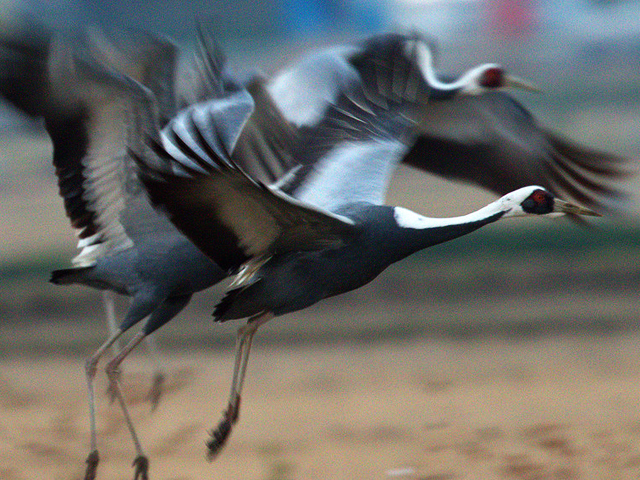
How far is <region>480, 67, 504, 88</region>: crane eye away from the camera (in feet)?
→ 25.8

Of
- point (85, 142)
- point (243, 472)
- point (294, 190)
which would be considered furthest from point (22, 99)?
point (243, 472)

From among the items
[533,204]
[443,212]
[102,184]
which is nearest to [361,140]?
[533,204]

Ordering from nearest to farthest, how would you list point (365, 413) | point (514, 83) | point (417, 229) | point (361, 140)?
point (417, 229) → point (361, 140) → point (365, 413) → point (514, 83)

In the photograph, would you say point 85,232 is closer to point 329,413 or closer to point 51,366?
point 329,413

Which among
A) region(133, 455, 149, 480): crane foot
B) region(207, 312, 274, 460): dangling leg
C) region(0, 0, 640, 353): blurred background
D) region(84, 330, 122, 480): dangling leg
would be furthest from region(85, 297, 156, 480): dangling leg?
region(0, 0, 640, 353): blurred background

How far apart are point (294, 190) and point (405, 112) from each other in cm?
88

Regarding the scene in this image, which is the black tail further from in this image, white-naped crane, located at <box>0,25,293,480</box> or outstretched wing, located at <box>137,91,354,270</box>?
outstretched wing, located at <box>137,91,354,270</box>

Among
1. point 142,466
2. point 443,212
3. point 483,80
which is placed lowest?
point 443,212

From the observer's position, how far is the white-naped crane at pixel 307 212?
458 cm

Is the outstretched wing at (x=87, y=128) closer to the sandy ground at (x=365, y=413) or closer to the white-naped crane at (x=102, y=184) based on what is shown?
the white-naped crane at (x=102, y=184)

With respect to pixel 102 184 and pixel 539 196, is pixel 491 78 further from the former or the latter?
pixel 102 184

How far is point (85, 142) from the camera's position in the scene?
5.79m

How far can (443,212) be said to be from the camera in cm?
1201

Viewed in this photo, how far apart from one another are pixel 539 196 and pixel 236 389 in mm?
1691
